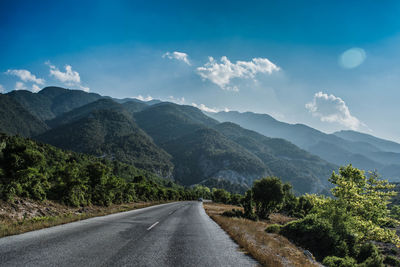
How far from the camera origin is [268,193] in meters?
39.2

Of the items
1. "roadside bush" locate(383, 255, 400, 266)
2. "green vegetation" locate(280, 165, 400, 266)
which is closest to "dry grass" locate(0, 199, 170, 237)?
"green vegetation" locate(280, 165, 400, 266)

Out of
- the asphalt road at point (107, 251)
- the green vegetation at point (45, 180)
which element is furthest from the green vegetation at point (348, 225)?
the green vegetation at point (45, 180)

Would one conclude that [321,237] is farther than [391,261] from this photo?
No

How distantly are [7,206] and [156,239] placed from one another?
334 inches

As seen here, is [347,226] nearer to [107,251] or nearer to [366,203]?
[366,203]

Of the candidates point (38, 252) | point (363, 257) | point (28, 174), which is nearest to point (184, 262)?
point (38, 252)

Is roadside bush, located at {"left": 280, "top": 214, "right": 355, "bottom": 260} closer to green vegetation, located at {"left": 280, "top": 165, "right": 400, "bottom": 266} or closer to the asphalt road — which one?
green vegetation, located at {"left": 280, "top": 165, "right": 400, "bottom": 266}

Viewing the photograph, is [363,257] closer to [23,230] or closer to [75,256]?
[75,256]

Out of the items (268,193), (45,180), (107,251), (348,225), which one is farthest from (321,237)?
(45,180)

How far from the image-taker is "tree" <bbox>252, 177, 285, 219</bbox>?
3909cm

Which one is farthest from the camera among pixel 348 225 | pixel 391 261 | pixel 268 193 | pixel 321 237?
pixel 268 193

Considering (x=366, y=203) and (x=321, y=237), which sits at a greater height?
(x=366, y=203)

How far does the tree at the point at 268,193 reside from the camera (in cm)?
3909

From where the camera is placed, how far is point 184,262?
21.7 feet
